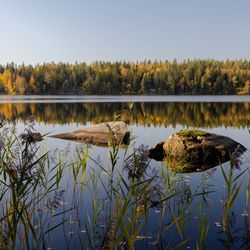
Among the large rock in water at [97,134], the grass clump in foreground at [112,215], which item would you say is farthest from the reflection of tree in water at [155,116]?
the grass clump in foreground at [112,215]

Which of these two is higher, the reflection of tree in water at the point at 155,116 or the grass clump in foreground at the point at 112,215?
the grass clump in foreground at the point at 112,215

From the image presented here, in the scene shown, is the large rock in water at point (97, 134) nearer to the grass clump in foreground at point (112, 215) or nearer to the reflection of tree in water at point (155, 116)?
the reflection of tree in water at point (155, 116)

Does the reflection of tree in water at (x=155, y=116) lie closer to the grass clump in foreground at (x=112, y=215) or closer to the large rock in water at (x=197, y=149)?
the large rock in water at (x=197, y=149)

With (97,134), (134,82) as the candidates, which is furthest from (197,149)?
(134,82)

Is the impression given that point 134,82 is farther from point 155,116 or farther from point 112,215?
point 112,215

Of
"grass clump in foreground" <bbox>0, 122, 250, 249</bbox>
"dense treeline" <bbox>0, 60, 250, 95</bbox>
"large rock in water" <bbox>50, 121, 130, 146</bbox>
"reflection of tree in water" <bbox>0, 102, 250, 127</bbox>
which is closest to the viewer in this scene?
"grass clump in foreground" <bbox>0, 122, 250, 249</bbox>

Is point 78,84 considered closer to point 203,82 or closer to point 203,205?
point 203,82

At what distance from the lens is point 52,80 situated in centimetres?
17962

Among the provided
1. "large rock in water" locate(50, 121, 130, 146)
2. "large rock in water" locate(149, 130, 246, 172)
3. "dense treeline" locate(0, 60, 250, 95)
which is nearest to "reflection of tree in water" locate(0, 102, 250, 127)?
"large rock in water" locate(50, 121, 130, 146)

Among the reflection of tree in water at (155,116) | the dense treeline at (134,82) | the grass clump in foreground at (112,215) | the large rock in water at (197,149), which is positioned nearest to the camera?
the grass clump in foreground at (112,215)

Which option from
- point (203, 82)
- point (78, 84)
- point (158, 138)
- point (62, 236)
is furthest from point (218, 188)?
point (78, 84)

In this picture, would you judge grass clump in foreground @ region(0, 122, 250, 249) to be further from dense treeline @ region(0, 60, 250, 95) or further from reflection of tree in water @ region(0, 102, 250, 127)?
dense treeline @ region(0, 60, 250, 95)

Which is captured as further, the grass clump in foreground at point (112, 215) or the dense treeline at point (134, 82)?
the dense treeline at point (134, 82)

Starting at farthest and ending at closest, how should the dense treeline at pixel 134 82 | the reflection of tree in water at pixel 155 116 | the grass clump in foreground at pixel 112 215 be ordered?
the dense treeline at pixel 134 82 → the reflection of tree in water at pixel 155 116 → the grass clump in foreground at pixel 112 215
